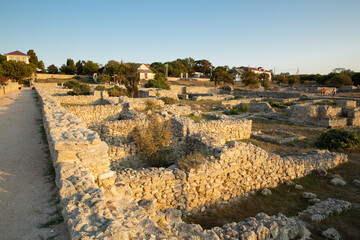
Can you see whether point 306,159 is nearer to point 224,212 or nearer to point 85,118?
point 224,212

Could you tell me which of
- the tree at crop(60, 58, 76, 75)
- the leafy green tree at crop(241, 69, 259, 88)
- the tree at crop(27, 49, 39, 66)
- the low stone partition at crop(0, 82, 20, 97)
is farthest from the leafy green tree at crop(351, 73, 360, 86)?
the tree at crop(27, 49, 39, 66)

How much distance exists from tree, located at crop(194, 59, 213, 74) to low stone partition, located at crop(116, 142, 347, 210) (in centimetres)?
8310

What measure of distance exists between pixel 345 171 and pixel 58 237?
975 centimetres

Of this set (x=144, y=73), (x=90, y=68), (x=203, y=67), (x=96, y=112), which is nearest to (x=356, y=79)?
(x=203, y=67)

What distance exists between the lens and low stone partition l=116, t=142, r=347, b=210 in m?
4.95

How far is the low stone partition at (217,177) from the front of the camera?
4.95 meters

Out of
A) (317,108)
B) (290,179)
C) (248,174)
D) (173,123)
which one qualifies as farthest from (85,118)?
(317,108)

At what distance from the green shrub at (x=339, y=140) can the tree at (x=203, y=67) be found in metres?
79.4

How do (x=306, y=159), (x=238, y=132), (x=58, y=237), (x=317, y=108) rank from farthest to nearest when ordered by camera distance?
1. (x=317, y=108)
2. (x=238, y=132)
3. (x=306, y=159)
4. (x=58, y=237)

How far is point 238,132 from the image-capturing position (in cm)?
1163

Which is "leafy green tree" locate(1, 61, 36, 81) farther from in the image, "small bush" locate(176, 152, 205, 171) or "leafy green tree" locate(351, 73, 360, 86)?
"leafy green tree" locate(351, 73, 360, 86)

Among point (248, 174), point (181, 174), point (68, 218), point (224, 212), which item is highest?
point (68, 218)

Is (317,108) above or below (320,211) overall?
above

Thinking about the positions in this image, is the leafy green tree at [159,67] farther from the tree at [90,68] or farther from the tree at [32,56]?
the tree at [32,56]
